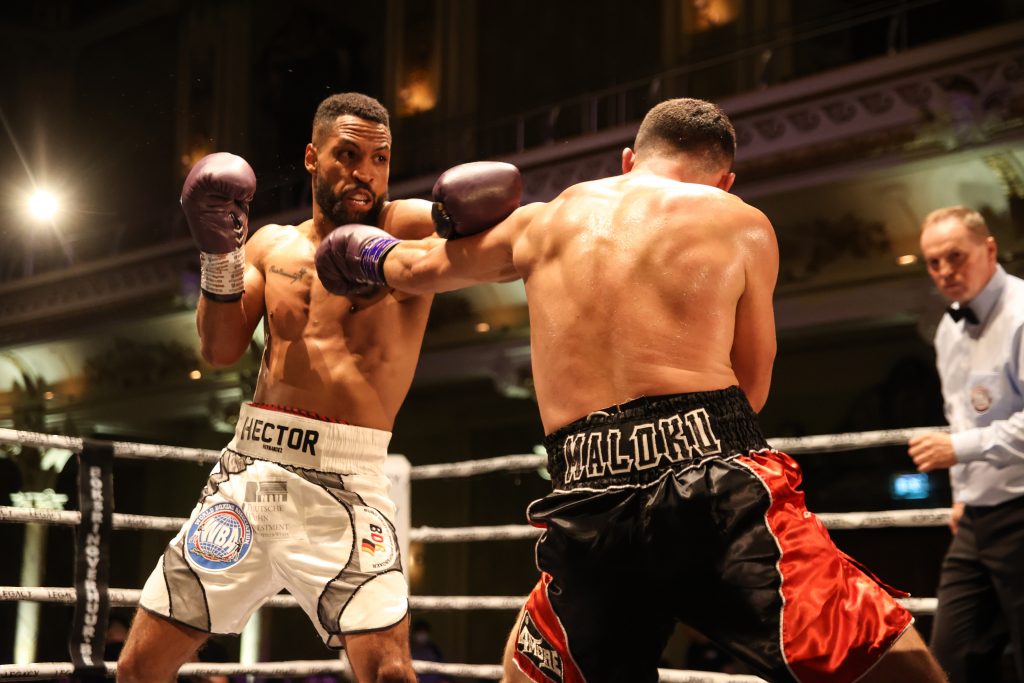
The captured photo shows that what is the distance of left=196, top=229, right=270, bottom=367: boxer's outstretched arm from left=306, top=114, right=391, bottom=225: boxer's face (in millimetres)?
204

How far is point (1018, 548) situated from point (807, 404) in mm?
5147

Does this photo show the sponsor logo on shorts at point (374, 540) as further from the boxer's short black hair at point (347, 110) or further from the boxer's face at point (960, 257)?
the boxer's face at point (960, 257)

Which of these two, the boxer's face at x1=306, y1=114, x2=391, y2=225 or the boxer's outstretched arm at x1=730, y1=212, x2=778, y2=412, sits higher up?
the boxer's face at x1=306, y1=114, x2=391, y2=225

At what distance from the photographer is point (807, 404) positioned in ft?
23.9

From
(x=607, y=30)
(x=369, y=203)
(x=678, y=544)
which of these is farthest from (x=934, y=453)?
(x=607, y=30)

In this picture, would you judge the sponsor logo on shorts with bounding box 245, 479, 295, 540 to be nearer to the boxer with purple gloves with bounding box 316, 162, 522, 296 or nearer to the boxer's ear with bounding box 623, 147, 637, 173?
the boxer with purple gloves with bounding box 316, 162, 522, 296

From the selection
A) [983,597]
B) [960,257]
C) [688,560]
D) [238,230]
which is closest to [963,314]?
[960,257]

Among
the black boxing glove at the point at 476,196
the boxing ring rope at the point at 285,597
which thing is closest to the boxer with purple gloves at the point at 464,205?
the black boxing glove at the point at 476,196

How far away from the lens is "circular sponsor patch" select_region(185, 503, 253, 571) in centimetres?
197

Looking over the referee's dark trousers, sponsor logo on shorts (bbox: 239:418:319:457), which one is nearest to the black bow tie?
the referee's dark trousers

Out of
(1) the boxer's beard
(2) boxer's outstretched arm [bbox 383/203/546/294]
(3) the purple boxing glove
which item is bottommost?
(2) boxer's outstretched arm [bbox 383/203/546/294]

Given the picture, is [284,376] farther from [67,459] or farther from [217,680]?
[217,680]

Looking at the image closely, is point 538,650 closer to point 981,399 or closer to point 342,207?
point 342,207

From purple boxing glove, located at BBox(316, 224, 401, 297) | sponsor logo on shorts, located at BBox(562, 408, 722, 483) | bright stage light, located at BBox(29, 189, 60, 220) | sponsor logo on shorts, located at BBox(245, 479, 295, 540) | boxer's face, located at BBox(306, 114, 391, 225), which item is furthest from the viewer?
bright stage light, located at BBox(29, 189, 60, 220)
